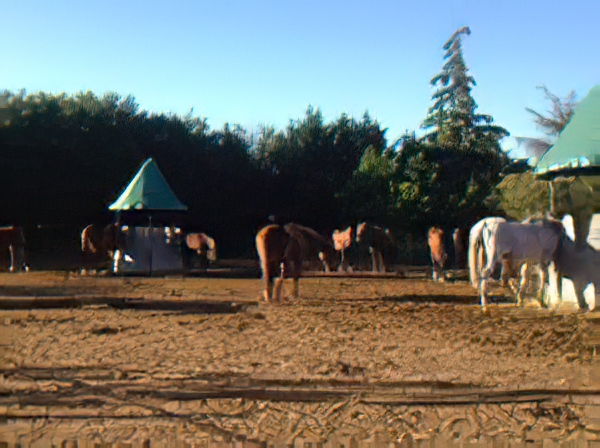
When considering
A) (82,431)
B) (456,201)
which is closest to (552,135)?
(456,201)

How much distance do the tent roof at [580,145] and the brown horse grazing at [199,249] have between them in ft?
49.7

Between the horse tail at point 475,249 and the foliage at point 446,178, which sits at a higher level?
the foliage at point 446,178

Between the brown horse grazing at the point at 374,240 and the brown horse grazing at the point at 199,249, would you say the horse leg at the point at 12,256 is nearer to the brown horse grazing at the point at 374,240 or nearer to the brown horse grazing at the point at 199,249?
the brown horse grazing at the point at 199,249

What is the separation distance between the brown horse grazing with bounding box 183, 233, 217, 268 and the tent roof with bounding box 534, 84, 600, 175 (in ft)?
49.7

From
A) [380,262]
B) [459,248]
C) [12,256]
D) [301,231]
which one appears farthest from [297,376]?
[459,248]

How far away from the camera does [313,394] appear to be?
612 centimetres

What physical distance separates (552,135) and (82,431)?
80.5 feet

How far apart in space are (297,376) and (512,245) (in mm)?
7371

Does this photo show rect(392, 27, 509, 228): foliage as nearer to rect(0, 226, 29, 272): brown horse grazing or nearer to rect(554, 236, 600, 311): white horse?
rect(0, 226, 29, 272): brown horse grazing

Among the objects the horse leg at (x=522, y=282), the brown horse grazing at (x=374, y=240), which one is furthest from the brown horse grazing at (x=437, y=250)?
the horse leg at (x=522, y=282)

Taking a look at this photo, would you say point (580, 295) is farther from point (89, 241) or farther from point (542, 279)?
point (89, 241)

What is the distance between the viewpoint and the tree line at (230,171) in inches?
1307

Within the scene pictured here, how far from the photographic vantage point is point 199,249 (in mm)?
26016

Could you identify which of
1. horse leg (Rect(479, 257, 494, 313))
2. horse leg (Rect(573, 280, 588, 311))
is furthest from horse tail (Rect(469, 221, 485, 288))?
horse leg (Rect(573, 280, 588, 311))
